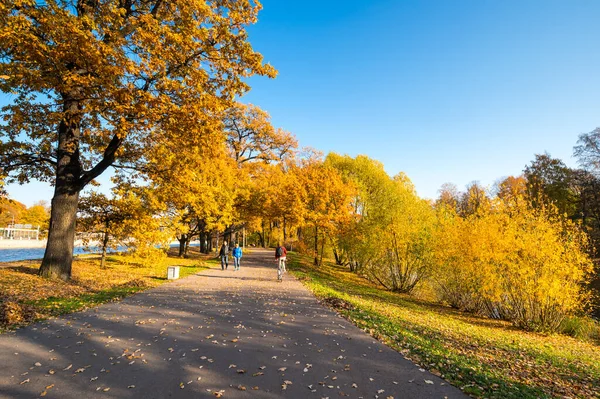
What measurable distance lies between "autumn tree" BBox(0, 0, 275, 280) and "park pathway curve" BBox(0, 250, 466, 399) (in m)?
5.89

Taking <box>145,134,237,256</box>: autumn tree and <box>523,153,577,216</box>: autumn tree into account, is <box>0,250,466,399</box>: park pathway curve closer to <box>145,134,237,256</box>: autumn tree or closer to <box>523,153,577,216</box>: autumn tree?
<box>145,134,237,256</box>: autumn tree

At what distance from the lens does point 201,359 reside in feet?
17.3

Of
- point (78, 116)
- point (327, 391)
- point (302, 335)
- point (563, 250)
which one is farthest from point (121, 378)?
point (563, 250)

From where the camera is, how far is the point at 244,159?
30250 mm

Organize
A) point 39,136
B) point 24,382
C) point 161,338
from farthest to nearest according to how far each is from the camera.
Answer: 1. point 39,136
2. point 161,338
3. point 24,382

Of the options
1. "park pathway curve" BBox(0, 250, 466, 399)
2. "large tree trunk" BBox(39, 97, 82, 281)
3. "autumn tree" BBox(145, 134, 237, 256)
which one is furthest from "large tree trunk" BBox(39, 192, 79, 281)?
"park pathway curve" BBox(0, 250, 466, 399)

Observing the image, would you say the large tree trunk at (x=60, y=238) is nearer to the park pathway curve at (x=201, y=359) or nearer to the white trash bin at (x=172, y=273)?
the white trash bin at (x=172, y=273)

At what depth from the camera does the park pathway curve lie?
4.29 m

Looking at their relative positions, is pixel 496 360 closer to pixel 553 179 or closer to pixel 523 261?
pixel 523 261

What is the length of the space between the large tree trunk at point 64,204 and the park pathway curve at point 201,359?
4.89m

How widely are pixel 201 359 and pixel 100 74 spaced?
8.53 metres

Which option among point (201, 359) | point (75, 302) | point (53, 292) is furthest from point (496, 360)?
point (53, 292)

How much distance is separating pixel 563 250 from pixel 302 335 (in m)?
11.9

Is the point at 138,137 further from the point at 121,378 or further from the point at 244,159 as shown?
the point at 244,159
